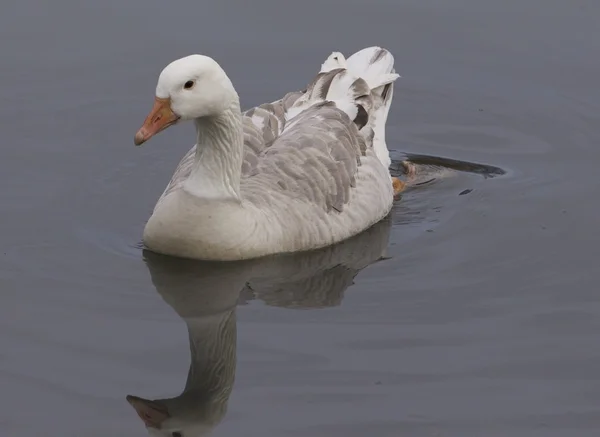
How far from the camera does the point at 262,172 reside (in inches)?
467

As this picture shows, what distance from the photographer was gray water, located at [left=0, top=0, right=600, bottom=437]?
9.44 meters

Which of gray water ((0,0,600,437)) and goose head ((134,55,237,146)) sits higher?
goose head ((134,55,237,146))

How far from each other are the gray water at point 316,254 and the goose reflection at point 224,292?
2 cm

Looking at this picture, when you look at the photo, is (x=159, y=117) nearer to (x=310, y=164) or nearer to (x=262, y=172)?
(x=262, y=172)

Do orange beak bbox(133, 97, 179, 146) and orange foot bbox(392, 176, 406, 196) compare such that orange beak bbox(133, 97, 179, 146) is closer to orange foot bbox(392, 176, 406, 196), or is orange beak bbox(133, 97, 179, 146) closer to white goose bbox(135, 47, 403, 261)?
white goose bbox(135, 47, 403, 261)

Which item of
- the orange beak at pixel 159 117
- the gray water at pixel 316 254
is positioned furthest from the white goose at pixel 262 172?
the gray water at pixel 316 254

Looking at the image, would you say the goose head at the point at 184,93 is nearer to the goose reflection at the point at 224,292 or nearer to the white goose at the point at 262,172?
the white goose at the point at 262,172

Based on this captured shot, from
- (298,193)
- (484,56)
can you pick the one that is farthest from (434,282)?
(484,56)

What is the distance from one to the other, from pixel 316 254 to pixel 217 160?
1.22 meters

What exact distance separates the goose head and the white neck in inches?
15.3

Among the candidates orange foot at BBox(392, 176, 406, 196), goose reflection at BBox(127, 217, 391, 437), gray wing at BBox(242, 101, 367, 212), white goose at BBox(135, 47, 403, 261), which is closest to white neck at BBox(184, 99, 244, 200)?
white goose at BBox(135, 47, 403, 261)

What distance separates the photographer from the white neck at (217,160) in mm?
11195

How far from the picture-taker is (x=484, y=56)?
15.3 metres

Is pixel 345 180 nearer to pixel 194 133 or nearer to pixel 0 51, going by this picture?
pixel 194 133
